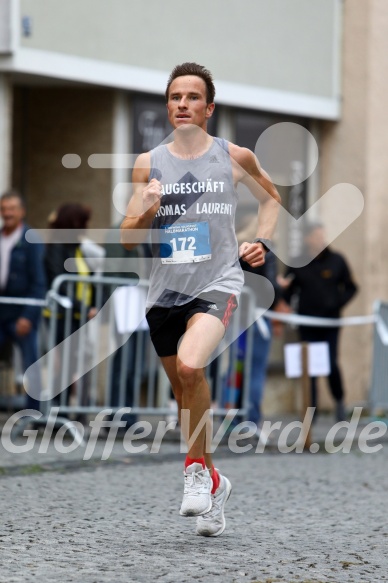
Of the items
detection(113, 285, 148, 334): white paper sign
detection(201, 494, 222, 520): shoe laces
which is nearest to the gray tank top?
detection(201, 494, 222, 520): shoe laces

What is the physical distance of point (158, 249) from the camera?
6.83 m

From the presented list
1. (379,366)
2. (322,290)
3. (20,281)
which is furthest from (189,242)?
(322,290)

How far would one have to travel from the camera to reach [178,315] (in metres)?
6.83

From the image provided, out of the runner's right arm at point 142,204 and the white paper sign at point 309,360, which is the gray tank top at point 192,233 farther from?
the white paper sign at point 309,360

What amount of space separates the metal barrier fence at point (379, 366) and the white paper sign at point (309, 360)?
176 centimetres

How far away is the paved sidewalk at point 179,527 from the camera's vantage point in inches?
225

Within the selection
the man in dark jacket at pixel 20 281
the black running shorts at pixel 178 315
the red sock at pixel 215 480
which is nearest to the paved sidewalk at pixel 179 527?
the red sock at pixel 215 480

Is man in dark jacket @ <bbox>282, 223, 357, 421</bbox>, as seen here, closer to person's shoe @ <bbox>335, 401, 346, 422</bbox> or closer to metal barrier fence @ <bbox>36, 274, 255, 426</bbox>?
person's shoe @ <bbox>335, 401, 346, 422</bbox>

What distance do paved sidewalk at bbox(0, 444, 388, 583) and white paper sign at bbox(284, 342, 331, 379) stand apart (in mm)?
2093

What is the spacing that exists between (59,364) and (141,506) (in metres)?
3.84

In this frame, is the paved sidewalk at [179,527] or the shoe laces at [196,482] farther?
the shoe laces at [196,482]

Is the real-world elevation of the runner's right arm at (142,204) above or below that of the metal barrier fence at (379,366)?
above

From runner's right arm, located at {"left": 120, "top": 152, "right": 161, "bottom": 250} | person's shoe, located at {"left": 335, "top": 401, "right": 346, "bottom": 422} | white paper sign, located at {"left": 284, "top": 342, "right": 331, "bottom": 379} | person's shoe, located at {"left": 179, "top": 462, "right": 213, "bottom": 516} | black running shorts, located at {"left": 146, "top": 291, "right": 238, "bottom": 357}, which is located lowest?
person's shoe, located at {"left": 335, "top": 401, "right": 346, "bottom": 422}

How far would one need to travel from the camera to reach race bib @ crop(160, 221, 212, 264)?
6.73 metres
